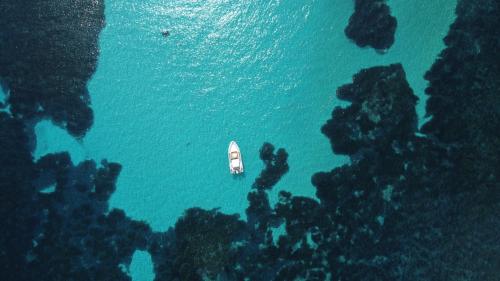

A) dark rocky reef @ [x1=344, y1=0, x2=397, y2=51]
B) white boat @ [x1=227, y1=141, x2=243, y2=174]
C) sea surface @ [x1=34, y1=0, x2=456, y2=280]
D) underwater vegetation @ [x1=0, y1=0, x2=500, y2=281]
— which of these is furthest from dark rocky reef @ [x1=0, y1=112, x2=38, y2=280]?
dark rocky reef @ [x1=344, y1=0, x2=397, y2=51]

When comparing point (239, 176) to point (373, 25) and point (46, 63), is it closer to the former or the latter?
point (373, 25)

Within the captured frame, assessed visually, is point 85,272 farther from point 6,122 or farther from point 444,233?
point 444,233

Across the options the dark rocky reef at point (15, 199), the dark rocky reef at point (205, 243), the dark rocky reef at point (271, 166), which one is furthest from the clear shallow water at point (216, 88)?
the dark rocky reef at point (15, 199)

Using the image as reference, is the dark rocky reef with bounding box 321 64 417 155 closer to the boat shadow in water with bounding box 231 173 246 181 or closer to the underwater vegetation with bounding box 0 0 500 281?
the underwater vegetation with bounding box 0 0 500 281

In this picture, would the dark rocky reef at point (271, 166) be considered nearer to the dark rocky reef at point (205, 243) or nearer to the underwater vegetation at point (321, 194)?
the underwater vegetation at point (321, 194)

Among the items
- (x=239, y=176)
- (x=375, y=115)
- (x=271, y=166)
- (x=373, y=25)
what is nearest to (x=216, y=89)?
(x=239, y=176)

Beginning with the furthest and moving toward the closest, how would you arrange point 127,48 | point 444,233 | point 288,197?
point 127,48
point 288,197
point 444,233

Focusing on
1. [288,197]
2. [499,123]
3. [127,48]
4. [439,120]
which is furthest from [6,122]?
[499,123]
